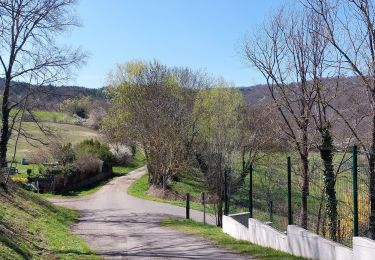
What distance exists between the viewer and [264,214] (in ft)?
52.2

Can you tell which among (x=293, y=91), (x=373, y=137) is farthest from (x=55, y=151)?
(x=373, y=137)

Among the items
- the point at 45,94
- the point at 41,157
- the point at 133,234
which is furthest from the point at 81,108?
the point at 133,234

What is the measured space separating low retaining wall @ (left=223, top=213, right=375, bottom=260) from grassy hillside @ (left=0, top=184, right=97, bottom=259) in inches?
177

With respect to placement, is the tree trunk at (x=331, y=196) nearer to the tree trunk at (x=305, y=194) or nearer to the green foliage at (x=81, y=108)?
the tree trunk at (x=305, y=194)

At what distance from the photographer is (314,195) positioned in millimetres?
14242

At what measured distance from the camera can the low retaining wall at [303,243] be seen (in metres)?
8.38

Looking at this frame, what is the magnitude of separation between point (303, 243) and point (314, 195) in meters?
3.76

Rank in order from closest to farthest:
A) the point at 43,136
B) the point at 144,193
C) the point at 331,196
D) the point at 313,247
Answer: the point at 313,247, the point at 331,196, the point at 144,193, the point at 43,136

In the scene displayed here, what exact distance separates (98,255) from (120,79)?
4294cm

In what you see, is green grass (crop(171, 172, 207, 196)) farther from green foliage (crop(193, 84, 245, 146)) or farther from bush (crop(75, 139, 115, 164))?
bush (crop(75, 139, 115, 164))

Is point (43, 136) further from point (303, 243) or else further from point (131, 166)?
point (303, 243)

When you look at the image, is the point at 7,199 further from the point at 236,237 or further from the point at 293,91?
the point at 293,91

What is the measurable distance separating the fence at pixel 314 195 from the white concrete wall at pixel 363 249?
397 mm

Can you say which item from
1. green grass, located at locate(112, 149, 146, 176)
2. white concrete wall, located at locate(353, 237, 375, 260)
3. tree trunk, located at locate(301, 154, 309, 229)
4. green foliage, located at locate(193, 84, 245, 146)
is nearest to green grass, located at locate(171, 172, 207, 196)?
green foliage, located at locate(193, 84, 245, 146)
